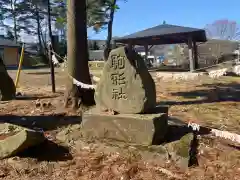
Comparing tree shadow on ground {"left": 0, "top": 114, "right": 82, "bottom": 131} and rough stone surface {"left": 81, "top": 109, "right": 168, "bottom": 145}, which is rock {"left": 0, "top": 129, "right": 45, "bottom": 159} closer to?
rough stone surface {"left": 81, "top": 109, "right": 168, "bottom": 145}

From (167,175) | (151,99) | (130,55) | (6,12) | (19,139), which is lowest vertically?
(167,175)

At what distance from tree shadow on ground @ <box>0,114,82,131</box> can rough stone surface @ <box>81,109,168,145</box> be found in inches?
40.4

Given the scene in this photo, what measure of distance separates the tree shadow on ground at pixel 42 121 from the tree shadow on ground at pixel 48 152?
3.52ft

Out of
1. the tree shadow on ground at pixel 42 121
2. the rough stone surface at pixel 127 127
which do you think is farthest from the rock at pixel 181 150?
the tree shadow on ground at pixel 42 121

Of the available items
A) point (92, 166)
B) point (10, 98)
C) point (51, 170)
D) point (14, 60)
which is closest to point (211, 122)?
point (92, 166)

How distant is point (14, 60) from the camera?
33969 millimetres

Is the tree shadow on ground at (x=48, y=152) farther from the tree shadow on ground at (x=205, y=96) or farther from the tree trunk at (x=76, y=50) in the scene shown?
the tree shadow on ground at (x=205, y=96)

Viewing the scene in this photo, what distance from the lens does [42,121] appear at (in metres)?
5.49

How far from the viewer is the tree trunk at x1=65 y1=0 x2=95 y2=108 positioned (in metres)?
6.20

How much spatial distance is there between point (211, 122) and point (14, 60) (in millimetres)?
32177

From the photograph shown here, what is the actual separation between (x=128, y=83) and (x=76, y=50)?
8.37 feet

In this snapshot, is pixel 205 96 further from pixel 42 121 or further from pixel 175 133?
pixel 42 121

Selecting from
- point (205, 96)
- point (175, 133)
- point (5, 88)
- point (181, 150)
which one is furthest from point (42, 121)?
point (205, 96)

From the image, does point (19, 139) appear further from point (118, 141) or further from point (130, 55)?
point (130, 55)
